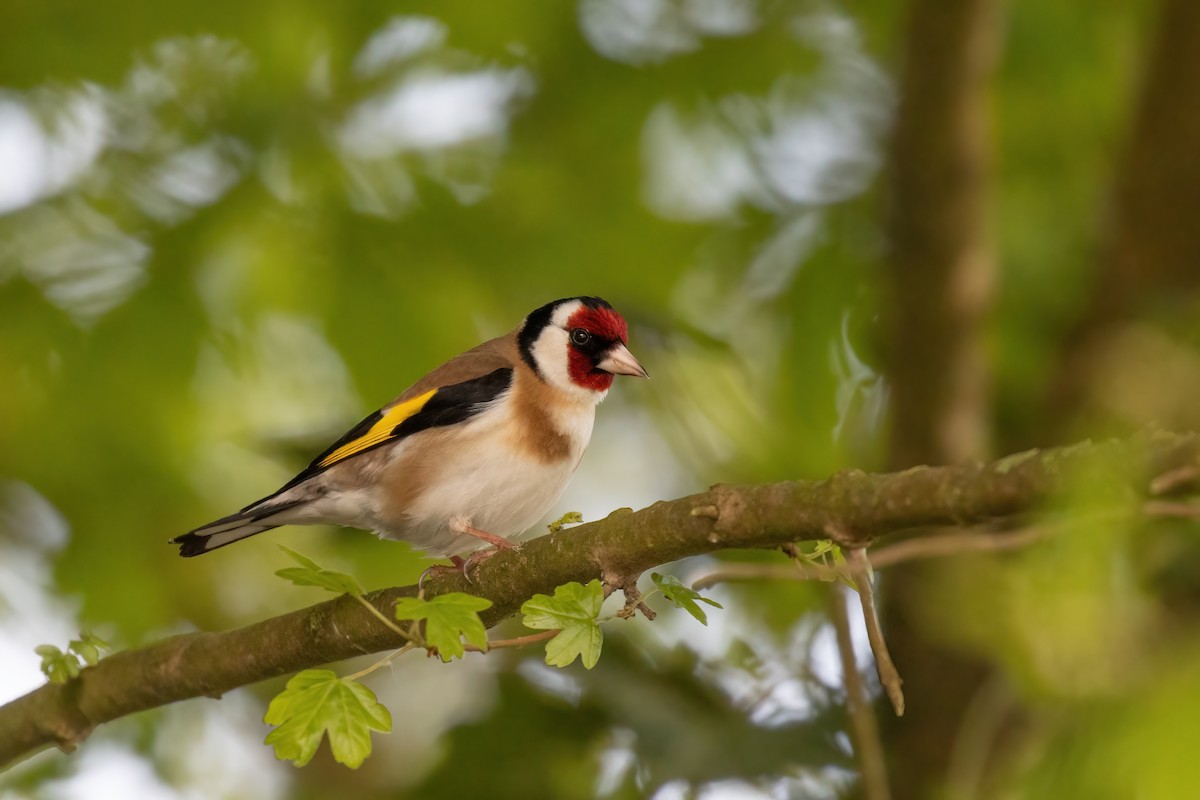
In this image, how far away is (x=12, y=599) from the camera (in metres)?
6.22

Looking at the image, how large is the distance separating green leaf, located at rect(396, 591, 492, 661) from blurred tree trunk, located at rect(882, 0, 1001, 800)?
9.61 feet

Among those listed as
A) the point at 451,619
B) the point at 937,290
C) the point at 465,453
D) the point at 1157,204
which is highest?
the point at 451,619

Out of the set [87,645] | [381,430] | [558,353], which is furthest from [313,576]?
[558,353]

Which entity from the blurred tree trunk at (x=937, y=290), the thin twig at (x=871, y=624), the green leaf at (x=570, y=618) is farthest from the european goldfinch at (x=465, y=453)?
the thin twig at (x=871, y=624)

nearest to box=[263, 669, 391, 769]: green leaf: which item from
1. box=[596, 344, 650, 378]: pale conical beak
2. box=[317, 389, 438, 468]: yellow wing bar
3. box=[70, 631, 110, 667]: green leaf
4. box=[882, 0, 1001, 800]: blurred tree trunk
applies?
box=[70, 631, 110, 667]: green leaf

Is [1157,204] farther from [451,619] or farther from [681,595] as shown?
[451,619]

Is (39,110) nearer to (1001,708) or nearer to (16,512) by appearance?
(16,512)

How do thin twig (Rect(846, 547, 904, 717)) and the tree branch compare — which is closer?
the tree branch

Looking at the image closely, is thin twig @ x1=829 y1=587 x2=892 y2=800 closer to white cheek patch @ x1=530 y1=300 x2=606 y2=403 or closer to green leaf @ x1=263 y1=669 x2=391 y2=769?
white cheek patch @ x1=530 y1=300 x2=606 y2=403

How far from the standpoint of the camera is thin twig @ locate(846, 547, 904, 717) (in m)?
2.40

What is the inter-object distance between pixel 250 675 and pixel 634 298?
281 cm

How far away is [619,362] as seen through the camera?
420cm

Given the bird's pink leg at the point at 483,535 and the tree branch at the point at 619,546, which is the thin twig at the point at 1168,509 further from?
the bird's pink leg at the point at 483,535

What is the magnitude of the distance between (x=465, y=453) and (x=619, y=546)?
5.26 feet
